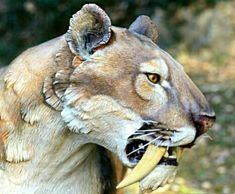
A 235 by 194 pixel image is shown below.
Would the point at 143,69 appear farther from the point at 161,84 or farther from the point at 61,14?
the point at 61,14

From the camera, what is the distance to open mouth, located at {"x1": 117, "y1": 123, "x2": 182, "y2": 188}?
3.35 m

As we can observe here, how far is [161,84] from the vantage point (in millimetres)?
3361

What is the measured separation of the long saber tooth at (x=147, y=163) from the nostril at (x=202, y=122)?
176 millimetres

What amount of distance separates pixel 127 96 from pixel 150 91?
0.10 meters

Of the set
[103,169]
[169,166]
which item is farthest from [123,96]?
[103,169]

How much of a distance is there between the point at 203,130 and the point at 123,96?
1.15 feet

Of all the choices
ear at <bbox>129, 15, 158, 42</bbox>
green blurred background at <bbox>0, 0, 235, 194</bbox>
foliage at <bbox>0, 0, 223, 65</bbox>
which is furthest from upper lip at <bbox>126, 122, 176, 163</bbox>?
foliage at <bbox>0, 0, 223, 65</bbox>

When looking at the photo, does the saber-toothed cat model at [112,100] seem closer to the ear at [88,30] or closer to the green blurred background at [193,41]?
the ear at [88,30]

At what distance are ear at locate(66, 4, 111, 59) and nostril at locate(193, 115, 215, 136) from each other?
1.61 ft

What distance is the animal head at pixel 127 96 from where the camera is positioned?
10.9 ft

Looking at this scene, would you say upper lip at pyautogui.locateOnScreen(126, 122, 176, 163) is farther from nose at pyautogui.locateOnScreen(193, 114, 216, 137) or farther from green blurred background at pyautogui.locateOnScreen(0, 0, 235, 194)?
green blurred background at pyautogui.locateOnScreen(0, 0, 235, 194)

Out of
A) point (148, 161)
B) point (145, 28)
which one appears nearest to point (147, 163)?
point (148, 161)

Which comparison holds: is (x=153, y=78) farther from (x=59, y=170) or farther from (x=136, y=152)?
(x=59, y=170)

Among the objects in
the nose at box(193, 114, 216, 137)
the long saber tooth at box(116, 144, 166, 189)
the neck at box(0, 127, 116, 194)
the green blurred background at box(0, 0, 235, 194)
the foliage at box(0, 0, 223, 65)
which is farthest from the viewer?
the foliage at box(0, 0, 223, 65)
